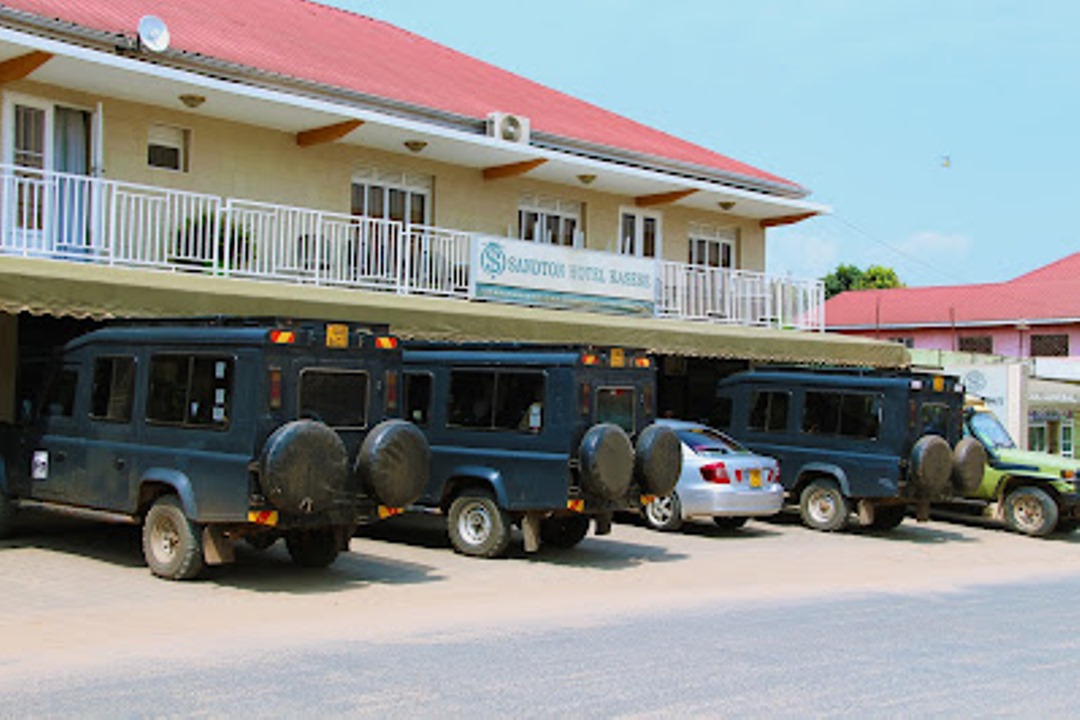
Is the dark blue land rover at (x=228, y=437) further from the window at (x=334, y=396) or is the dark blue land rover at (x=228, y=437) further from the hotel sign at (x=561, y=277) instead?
the hotel sign at (x=561, y=277)

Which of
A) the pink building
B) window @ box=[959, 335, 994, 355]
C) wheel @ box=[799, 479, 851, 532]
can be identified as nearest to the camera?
wheel @ box=[799, 479, 851, 532]

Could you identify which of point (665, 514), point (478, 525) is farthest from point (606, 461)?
point (665, 514)

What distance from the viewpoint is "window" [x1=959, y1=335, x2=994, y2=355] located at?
146 ft

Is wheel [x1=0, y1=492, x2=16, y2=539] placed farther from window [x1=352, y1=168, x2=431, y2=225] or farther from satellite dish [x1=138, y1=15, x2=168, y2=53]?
window [x1=352, y1=168, x2=431, y2=225]

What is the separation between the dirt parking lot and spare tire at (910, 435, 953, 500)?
791 mm

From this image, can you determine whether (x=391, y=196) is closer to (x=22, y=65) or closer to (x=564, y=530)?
(x=22, y=65)

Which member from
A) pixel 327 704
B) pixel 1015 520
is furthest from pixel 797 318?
pixel 327 704

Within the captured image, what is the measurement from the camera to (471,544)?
14.1 metres

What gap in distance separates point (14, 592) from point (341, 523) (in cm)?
278

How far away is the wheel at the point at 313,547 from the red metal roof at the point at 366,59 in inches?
321

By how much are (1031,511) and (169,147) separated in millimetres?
14106

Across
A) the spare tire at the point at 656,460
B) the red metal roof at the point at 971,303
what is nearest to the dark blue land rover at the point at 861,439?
the spare tire at the point at 656,460

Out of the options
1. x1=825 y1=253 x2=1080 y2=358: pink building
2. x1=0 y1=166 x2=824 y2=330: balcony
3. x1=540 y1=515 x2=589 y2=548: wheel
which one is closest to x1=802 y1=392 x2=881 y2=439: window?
x1=0 y1=166 x2=824 y2=330: balcony

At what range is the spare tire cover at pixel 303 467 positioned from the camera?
10648 mm
